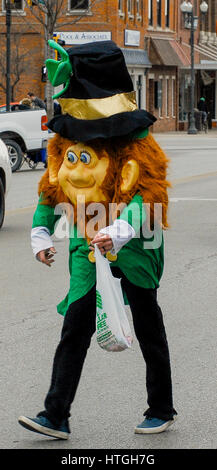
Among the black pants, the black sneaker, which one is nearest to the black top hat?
the black pants

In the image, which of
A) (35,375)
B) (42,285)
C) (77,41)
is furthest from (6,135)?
(77,41)

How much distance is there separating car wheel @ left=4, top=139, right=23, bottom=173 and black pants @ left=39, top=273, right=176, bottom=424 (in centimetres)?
1798

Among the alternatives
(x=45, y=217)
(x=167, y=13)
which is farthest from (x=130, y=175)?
(x=167, y=13)

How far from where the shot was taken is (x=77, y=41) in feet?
157

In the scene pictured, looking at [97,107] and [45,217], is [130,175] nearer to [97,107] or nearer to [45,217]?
[97,107]

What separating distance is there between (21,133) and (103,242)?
60.6 feet

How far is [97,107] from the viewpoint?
4.74 metres

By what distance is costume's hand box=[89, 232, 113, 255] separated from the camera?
4531 mm

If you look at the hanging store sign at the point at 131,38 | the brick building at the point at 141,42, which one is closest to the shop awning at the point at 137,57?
the brick building at the point at 141,42

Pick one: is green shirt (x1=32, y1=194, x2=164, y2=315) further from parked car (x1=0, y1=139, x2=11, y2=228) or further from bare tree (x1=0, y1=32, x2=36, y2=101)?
bare tree (x1=0, y1=32, x2=36, y2=101)

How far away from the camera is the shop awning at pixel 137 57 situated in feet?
160

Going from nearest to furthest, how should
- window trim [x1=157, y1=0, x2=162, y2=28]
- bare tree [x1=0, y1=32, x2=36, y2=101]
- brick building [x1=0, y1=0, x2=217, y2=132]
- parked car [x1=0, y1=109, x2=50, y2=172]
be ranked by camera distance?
parked car [x1=0, y1=109, x2=50, y2=172] → bare tree [x1=0, y1=32, x2=36, y2=101] → brick building [x1=0, y1=0, x2=217, y2=132] → window trim [x1=157, y1=0, x2=162, y2=28]

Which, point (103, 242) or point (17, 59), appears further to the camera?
point (17, 59)

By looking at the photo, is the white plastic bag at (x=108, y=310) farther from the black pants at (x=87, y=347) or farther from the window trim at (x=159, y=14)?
the window trim at (x=159, y=14)
